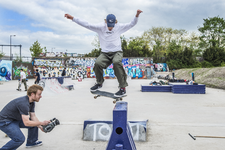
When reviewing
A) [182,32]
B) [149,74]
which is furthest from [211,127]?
[182,32]

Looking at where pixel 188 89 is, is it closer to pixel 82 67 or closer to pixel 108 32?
pixel 108 32

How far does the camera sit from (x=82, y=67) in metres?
38.6

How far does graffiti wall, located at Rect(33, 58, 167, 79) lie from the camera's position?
36.8 metres

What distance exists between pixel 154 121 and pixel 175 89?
27.2ft

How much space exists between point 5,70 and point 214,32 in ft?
161

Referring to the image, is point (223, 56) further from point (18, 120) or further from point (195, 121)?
point (18, 120)

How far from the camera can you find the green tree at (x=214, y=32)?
158 feet

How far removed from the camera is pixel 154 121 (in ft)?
20.7

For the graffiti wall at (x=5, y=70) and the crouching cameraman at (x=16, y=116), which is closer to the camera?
the crouching cameraman at (x=16, y=116)

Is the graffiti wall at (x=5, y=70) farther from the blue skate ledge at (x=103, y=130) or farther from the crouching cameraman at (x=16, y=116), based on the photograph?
the crouching cameraman at (x=16, y=116)

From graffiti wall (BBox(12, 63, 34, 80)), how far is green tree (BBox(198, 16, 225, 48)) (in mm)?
43173

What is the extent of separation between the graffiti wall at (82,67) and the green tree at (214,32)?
21847 mm

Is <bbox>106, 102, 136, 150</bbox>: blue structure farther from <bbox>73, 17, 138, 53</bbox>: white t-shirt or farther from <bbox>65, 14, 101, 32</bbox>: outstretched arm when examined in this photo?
<bbox>65, 14, 101, 32</bbox>: outstretched arm

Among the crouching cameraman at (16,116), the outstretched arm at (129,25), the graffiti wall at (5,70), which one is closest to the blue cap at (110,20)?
the outstretched arm at (129,25)
